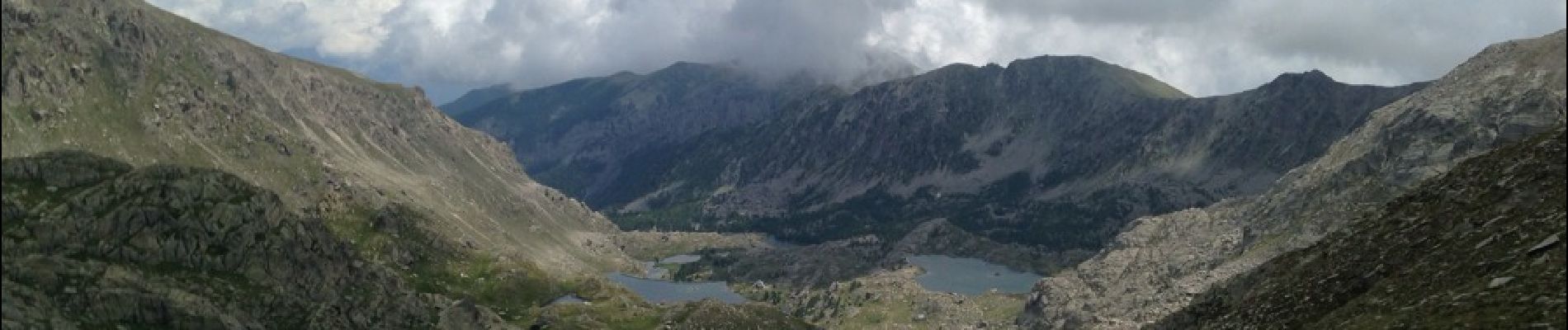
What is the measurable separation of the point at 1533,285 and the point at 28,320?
10990 cm

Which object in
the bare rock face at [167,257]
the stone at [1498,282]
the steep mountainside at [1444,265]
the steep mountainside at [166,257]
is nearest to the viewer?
the steep mountainside at [1444,265]

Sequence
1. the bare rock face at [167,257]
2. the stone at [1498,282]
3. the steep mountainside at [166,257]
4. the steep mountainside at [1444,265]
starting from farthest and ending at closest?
the bare rock face at [167,257] < the steep mountainside at [166,257] < the stone at [1498,282] < the steep mountainside at [1444,265]

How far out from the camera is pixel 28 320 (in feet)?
297

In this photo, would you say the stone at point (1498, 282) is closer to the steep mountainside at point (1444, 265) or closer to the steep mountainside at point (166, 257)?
the steep mountainside at point (1444, 265)

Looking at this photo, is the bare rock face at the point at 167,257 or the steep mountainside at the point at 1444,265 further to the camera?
the bare rock face at the point at 167,257

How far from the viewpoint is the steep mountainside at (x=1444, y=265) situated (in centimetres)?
4222

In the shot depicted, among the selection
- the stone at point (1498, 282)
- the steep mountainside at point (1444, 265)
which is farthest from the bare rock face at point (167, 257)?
the stone at point (1498, 282)

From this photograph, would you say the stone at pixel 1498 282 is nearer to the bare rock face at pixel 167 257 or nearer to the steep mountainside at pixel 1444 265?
the steep mountainside at pixel 1444 265

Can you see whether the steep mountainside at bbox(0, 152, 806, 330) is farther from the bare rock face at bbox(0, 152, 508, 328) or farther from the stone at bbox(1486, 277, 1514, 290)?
the stone at bbox(1486, 277, 1514, 290)

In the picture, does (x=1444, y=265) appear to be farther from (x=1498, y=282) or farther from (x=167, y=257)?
(x=167, y=257)

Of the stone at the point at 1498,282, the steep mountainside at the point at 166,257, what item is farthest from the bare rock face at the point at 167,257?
the stone at the point at 1498,282

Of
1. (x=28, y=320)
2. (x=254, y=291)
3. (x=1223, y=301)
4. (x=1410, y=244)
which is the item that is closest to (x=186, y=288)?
(x=254, y=291)

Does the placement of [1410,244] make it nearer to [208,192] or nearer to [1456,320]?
[1456,320]

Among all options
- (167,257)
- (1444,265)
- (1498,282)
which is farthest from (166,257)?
(1498,282)
